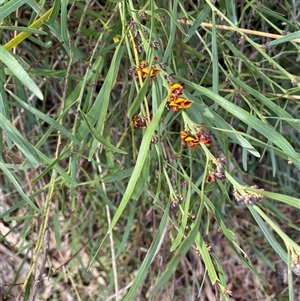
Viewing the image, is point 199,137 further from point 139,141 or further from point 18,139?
point 139,141

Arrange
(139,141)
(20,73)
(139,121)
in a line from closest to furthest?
1. (20,73)
2. (139,121)
3. (139,141)

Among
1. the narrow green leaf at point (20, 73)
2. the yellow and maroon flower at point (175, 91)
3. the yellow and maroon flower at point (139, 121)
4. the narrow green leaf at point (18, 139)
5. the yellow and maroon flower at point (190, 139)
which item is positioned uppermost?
the narrow green leaf at point (20, 73)

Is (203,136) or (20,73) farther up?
(20,73)

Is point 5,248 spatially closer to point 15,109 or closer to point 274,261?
point 15,109

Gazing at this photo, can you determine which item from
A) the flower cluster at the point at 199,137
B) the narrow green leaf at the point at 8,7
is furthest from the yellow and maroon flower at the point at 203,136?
the narrow green leaf at the point at 8,7

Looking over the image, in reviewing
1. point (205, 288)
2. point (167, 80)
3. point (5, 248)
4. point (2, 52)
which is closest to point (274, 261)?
point (205, 288)

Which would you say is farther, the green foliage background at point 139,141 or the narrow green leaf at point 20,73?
the green foliage background at point 139,141

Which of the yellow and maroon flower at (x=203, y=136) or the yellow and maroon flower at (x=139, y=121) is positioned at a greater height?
the yellow and maroon flower at (x=203, y=136)

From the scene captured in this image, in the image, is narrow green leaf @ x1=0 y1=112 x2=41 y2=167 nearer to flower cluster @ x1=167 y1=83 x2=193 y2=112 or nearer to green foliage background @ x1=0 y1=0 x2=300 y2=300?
green foliage background @ x1=0 y1=0 x2=300 y2=300

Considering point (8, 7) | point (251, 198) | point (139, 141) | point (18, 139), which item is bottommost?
point (139, 141)

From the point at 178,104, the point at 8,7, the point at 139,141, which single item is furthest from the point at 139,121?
the point at 139,141

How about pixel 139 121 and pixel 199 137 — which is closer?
pixel 199 137

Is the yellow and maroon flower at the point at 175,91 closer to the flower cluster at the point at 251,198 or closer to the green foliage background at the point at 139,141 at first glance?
the green foliage background at the point at 139,141
